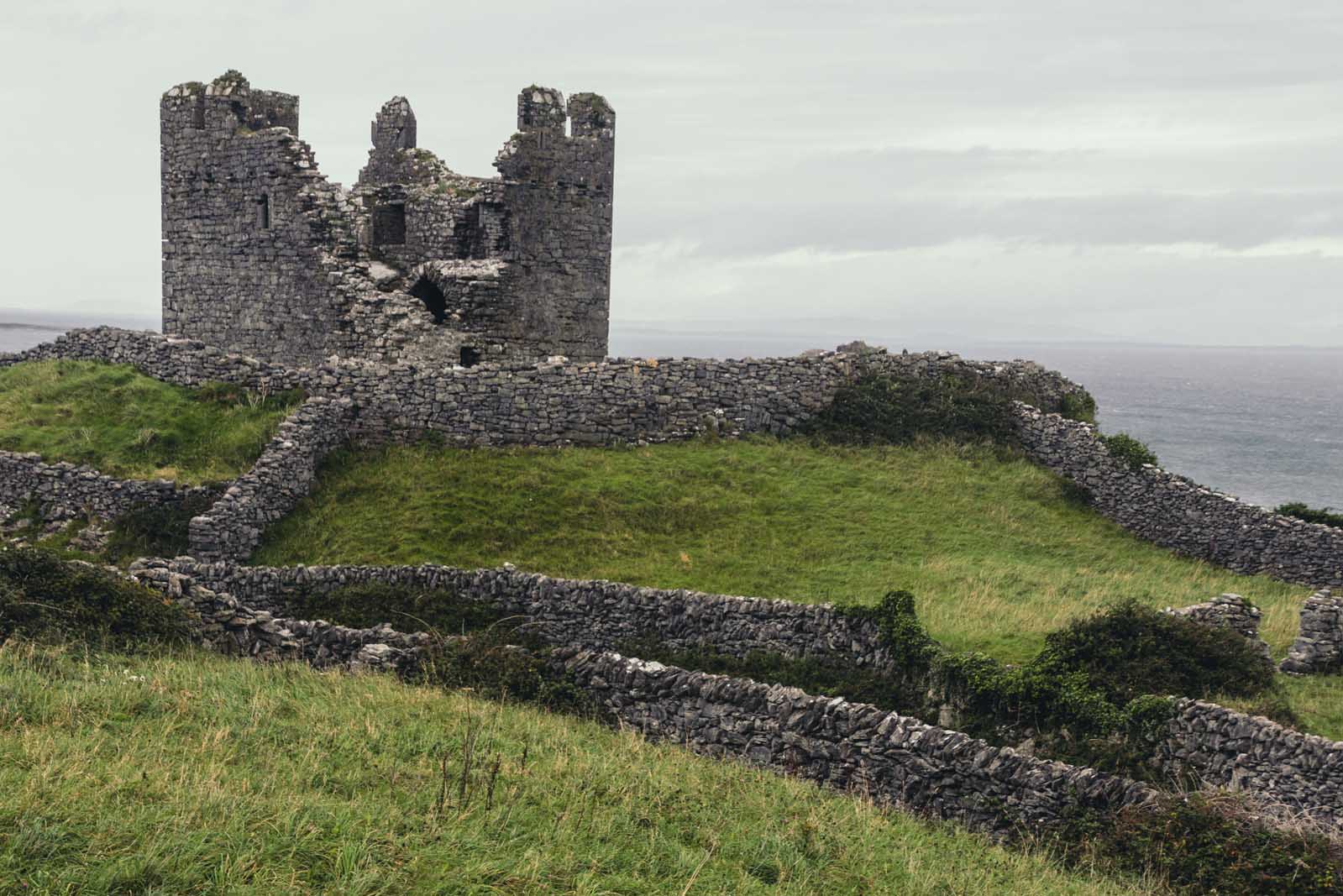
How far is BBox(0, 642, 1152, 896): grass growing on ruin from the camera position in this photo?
1042 centimetres

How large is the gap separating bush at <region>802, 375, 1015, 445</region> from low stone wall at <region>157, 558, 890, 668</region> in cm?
954

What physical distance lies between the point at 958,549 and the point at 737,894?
14.9 m

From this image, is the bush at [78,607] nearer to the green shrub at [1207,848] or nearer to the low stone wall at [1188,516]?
the green shrub at [1207,848]

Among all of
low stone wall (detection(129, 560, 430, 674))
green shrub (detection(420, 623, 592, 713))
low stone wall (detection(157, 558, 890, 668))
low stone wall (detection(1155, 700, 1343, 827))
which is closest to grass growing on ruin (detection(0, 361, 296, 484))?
low stone wall (detection(157, 558, 890, 668))

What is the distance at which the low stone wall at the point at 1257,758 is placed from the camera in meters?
15.8

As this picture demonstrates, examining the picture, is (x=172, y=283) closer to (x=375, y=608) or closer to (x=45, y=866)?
(x=375, y=608)

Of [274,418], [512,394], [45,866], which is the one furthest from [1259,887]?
[274,418]

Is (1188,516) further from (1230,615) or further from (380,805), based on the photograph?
(380,805)

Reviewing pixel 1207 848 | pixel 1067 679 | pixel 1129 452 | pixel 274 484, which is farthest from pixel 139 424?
pixel 1207 848

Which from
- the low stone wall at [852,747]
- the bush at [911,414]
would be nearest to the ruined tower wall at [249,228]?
the bush at [911,414]

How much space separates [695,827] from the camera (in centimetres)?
1350

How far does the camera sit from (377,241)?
34.0 metres

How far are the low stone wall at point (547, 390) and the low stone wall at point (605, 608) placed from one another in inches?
207

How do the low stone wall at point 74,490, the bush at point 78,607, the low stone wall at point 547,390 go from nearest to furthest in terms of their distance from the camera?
1. the bush at point 78,607
2. the low stone wall at point 74,490
3. the low stone wall at point 547,390
